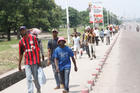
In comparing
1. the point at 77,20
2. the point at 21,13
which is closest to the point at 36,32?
the point at 21,13

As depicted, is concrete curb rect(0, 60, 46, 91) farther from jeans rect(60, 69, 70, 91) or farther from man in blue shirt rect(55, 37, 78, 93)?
man in blue shirt rect(55, 37, 78, 93)

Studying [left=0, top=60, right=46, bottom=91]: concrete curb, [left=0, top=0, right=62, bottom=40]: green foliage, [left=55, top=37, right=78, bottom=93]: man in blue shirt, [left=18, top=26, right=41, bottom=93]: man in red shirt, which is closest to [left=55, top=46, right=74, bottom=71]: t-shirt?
[left=55, top=37, right=78, bottom=93]: man in blue shirt

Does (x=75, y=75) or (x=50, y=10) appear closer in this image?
(x=75, y=75)

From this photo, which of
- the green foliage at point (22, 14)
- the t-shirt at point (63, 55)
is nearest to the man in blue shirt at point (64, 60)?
the t-shirt at point (63, 55)

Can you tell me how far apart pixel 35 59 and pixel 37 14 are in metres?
39.0

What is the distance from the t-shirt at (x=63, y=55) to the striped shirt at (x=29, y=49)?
0.50 metres

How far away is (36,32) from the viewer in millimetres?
7703

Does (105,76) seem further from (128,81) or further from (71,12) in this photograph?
(71,12)

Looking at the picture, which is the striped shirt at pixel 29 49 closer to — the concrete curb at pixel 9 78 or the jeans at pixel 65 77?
the jeans at pixel 65 77

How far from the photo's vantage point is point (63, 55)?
21.7ft

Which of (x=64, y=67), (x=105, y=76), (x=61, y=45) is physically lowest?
(x=105, y=76)

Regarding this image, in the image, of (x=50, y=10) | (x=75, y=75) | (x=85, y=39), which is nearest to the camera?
(x=75, y=75)

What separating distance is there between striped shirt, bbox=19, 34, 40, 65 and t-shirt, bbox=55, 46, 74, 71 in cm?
50

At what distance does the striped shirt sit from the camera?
6.32m
